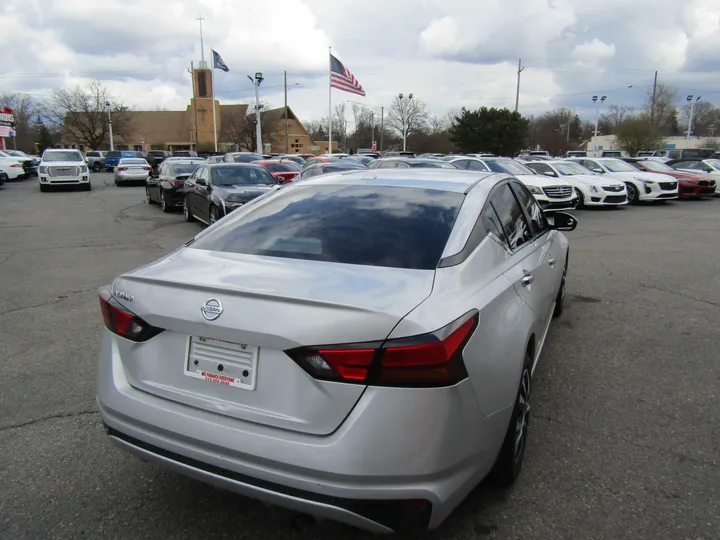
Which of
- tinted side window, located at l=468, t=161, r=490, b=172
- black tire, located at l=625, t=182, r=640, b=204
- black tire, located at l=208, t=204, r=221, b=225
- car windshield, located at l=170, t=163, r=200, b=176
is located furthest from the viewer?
black tire, located at l=625, t=182, r=640, b=204

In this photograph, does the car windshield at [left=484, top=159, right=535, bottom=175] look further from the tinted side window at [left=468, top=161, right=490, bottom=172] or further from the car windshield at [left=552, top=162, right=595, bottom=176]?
the car windshield at [left=552, top=162, right=595, bottom=176]

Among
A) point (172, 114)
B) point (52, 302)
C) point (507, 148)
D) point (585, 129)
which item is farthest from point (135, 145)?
point (52, 302)

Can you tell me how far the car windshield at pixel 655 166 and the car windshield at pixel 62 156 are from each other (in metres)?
25.5

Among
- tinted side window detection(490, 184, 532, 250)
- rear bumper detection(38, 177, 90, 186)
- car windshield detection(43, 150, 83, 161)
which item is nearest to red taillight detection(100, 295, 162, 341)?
tinted side window detection(490, 184, 532, 250)

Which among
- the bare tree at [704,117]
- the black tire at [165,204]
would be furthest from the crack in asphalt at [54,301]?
the bare tree at [704,117]

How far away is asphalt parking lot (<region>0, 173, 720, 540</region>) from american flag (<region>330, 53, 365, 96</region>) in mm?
26961

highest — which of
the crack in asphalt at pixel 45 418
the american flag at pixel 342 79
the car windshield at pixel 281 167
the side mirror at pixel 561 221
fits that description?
the american flag at pixel 342 79

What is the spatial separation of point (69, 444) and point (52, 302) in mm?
3608

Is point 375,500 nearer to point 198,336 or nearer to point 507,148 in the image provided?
point 198,336

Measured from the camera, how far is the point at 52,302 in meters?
6.12

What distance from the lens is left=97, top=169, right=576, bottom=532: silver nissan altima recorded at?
1863mm

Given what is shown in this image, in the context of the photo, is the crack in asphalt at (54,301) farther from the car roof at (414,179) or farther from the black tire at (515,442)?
the black tire at (515,442)

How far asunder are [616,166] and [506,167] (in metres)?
7.32

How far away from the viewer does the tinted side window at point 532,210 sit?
3.95m
